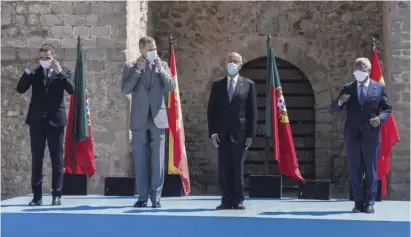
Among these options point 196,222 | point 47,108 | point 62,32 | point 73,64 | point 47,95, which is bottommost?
point 196,222

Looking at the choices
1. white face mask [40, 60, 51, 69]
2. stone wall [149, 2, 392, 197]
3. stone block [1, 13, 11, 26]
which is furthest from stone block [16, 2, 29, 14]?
white face mask [40, 60, 51, 69]

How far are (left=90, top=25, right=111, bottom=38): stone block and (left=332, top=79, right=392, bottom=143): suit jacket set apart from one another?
13.1ft

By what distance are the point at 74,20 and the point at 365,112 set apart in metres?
4.54

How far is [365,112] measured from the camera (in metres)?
6.42

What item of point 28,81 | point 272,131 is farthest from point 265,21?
point 28,81

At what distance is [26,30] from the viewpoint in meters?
9.74

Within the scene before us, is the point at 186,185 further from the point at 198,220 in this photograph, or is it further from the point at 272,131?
the point at 198,220

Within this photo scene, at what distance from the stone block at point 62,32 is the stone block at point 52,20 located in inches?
2.0

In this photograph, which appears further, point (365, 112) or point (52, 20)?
point (52, 20)

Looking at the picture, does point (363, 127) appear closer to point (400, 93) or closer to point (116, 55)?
point (400, 93)

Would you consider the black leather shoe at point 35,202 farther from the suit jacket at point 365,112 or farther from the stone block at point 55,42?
the stone block at point 55,42

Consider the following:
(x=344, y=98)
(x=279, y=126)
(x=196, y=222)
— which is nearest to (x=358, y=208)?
(x=344, y=98)

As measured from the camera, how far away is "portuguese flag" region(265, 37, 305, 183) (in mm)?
7977

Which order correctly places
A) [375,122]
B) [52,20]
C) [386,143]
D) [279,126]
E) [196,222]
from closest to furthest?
1. [196,222]
2. [375,122]
3. [279,126]
4. [386,143]
5. [52,20]
